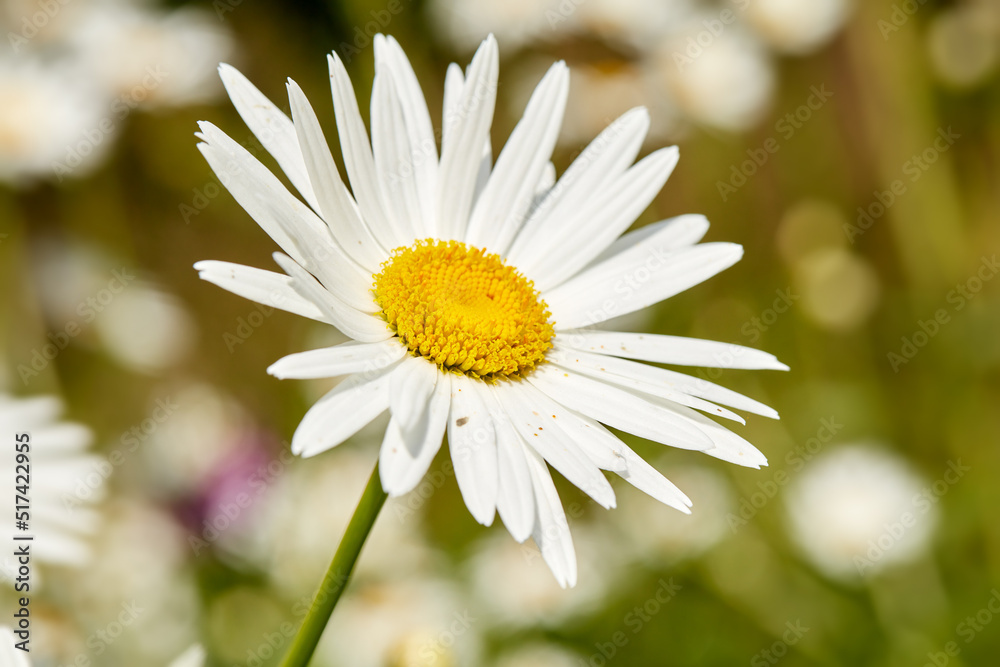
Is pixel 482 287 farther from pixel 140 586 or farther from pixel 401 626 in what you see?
pixel 140 586

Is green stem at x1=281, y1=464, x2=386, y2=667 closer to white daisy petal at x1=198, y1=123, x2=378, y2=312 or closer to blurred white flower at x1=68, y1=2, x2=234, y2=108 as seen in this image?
white daisy petal at x1=198, y1=123, x2=378, y2=312

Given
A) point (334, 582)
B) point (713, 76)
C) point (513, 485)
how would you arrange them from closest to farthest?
point (334, 582)
point (513, 485)
point (713, 76)

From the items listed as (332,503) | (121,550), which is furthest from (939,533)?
(121,550)

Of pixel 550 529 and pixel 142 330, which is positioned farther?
pixel 142 330

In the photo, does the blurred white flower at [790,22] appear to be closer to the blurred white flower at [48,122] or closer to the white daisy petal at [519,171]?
the white daisy petal at [519,171]

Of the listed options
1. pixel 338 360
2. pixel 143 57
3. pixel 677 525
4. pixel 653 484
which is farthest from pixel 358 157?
pixel 143 57

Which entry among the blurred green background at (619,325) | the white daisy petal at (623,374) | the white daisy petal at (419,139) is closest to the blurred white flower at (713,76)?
the blurred green background at (619,325)
